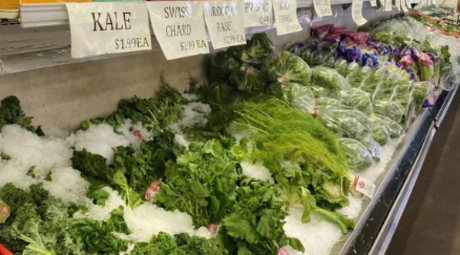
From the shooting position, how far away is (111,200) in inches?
50.9

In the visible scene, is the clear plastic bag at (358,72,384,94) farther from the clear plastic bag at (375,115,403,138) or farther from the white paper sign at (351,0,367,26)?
the white paper sign at (351,0,367,26)

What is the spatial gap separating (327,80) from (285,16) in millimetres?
962

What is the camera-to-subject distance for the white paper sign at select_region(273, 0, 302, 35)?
5.82ft

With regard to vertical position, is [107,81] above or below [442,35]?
above

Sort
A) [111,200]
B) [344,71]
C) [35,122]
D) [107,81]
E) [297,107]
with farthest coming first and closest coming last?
[344,71]
[297,107]
[107,81]
[35,122]
[111,200]

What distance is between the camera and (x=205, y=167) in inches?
55.7

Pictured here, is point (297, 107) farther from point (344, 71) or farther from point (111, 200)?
point (111, 200)

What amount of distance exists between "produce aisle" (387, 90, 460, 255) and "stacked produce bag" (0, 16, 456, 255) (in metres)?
1.18

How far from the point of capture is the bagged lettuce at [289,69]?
253cm

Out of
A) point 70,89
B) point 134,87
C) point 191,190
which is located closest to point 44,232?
point 191,190

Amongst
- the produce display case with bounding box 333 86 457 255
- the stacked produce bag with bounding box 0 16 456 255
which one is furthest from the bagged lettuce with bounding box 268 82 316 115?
the produce display case with bounding box 333 86 457 255

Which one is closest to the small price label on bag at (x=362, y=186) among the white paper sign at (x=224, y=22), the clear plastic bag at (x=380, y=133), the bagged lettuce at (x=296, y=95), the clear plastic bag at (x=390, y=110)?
the bagged lettuce at (x=296, y=95)

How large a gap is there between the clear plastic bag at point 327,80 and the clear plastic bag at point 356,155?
2.22ft

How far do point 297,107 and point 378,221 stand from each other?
758 mm
